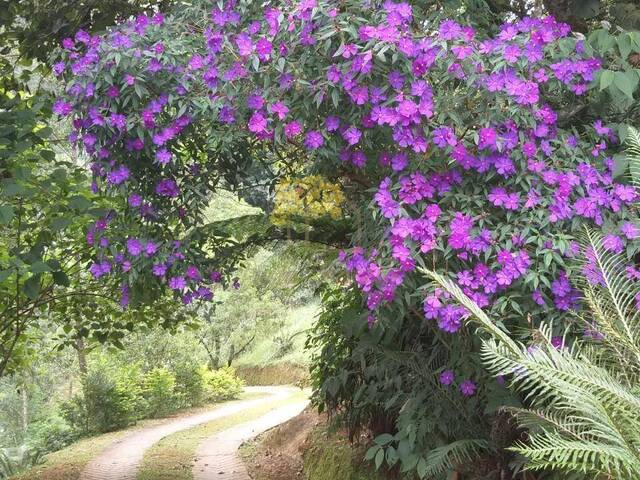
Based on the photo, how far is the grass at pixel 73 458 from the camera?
342 inches

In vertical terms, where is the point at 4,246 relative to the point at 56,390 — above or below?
above

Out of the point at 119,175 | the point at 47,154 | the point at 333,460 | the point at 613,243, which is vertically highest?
the point at 47,154

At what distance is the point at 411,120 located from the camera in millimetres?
2703

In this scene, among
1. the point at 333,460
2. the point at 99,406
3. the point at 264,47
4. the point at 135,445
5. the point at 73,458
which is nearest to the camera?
the point at 264,47

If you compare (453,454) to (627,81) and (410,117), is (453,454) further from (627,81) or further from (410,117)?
(627,81)

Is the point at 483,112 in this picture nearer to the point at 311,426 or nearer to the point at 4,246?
the point at 4,246

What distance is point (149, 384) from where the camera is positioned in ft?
51.7

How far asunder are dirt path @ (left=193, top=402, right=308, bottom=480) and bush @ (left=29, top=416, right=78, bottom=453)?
2820mm

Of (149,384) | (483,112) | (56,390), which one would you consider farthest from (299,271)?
(56,390)

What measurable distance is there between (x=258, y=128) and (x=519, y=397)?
1826 millimetres

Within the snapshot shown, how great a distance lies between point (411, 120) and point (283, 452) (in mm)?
6756

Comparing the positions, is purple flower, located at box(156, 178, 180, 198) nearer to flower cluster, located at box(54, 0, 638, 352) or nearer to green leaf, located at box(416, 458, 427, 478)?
flower cluster, located at box(54, 0, 638, 352)

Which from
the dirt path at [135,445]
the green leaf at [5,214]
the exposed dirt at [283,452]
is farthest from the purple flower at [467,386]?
the dirt path at [135,445]

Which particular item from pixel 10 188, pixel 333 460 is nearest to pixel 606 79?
pixel 10 188
